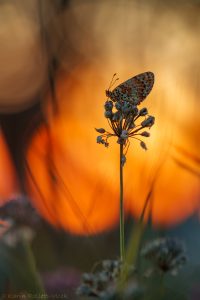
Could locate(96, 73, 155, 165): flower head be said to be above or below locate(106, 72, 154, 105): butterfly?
below

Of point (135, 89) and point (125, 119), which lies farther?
point (135, 89)

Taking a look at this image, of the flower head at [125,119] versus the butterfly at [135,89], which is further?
the butterfly at [135,89]

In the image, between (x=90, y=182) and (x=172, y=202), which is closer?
(x=172, y=202)

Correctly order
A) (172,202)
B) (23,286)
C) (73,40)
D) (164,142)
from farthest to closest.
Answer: (73,40), (172,202), (164,142), (23,286)

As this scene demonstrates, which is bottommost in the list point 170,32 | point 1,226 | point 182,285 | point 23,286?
point 182,285

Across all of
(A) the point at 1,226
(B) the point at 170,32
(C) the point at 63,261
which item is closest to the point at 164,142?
(C) the point at 63,261

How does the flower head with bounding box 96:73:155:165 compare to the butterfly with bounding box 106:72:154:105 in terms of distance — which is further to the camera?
the butterfly with bounding box 106:72:154:105

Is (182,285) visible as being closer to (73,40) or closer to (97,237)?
(97,237)

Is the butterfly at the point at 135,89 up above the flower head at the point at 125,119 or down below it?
above
